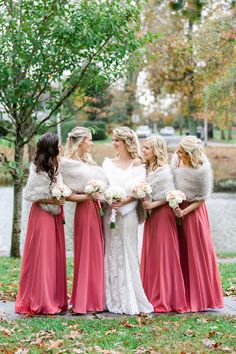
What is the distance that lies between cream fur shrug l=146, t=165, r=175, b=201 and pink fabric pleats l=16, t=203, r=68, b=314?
1.23 meters

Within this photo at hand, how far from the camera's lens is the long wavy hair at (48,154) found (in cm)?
732

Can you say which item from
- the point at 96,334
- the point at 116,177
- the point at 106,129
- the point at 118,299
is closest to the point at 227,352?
the point at 96,334

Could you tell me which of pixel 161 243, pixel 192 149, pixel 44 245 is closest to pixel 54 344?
pixel 44 245

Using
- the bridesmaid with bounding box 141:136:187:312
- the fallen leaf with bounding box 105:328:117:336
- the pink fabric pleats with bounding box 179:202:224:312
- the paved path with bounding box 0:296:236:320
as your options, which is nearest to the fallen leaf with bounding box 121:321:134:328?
the fallen leaf with bounding box 105:328:117:336

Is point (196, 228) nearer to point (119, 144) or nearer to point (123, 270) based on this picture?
point (123, 270)

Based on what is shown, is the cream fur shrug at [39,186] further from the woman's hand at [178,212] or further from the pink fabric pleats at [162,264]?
the woman's hand at [178,212]

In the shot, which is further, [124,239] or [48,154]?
[124,239]

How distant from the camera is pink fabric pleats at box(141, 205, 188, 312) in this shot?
7.54m

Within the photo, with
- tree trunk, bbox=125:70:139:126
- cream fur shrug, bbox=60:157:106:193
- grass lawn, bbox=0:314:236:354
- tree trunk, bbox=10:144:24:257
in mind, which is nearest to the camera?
grass lawn, bbox=0:314:236:354

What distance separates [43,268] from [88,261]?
21.5 inches

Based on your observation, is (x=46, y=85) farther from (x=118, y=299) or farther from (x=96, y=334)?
(x=96, y=334)

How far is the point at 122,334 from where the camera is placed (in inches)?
251

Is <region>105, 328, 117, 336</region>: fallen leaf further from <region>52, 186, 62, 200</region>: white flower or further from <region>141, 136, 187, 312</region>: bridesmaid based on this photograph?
<region>52, 186, 62, 200</region>: white flower

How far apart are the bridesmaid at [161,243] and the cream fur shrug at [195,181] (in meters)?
0.16
